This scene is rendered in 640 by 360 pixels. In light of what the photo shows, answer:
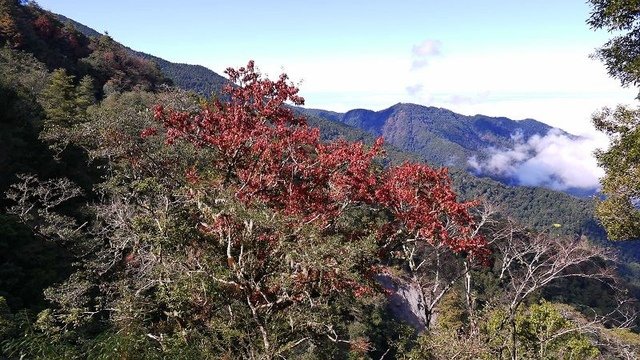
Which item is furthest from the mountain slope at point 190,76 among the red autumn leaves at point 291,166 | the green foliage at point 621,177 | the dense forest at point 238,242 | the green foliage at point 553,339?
the green foliage at point 621,177

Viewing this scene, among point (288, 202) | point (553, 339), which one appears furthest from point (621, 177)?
point (553, 339)

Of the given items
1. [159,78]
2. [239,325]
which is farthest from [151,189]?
[159,78]

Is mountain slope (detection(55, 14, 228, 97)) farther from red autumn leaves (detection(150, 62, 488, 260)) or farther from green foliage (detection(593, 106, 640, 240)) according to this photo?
green foliage (detection(593, 106, 640, 240))

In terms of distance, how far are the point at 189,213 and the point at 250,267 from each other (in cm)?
198

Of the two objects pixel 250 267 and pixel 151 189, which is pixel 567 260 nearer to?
pixel 250 267

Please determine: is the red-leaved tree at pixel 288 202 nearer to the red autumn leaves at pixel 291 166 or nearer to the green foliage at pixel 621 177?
the red autumn leaves at pixel 291 166

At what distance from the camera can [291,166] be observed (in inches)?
412

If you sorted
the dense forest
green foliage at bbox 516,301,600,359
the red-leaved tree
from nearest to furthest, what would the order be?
the dense forest
the red-leaved tree
green foliage at bbox 516,301,600,359

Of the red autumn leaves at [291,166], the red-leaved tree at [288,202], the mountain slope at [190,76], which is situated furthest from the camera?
the mountain slope at [190,76]

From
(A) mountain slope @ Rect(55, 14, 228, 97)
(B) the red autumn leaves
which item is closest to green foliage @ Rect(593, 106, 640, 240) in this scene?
(B) the red autumn leaves

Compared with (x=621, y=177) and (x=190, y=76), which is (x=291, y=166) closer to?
(x=621, y=177)

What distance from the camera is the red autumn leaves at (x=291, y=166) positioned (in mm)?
10133

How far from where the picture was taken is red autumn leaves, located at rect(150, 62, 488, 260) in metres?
10.1

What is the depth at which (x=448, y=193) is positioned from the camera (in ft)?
37.6
